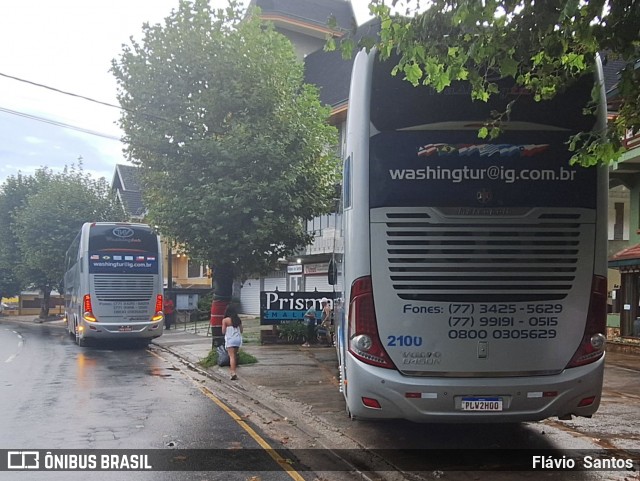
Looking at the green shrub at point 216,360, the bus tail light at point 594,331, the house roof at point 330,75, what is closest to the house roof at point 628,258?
the green shrub at point 216,360

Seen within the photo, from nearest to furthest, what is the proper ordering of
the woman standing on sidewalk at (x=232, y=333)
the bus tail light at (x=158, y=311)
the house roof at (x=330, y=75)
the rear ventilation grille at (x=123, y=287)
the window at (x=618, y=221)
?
the woman standing on sidewalk at (x=232, y=333) → the rear ventilation grille at (x=123, y=287) → the bus tail light at (x=158, y=311) → the window at (x=618, y=221) → the house roof at (x=330, y=75)

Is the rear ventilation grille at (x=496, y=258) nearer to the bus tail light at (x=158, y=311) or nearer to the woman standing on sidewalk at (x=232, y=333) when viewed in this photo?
the woman standing on sidewalk at (x=232, y=333)

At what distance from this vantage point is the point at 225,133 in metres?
16.1

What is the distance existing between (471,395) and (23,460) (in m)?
4.81

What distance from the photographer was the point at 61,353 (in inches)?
831

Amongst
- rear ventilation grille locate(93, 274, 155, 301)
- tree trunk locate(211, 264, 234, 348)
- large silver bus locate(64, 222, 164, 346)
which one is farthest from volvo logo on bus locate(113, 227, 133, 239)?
tree trunk locate(211, 264, 234, 348)

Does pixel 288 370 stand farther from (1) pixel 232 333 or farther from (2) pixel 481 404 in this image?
(2) pixel 481 404

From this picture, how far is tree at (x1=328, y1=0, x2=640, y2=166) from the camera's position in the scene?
20.0 ft

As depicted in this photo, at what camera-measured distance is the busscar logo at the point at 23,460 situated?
23.8 ft

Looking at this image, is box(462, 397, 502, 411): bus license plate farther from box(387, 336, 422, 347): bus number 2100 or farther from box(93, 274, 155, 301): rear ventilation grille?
box(93, 274, 155, 301): rear ventilation grille

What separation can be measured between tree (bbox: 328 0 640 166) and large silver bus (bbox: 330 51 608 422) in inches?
10.8

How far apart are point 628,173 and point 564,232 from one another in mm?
A: 17359

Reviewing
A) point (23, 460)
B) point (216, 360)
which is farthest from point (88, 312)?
point (23, 460)

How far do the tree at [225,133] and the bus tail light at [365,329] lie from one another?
836cm
